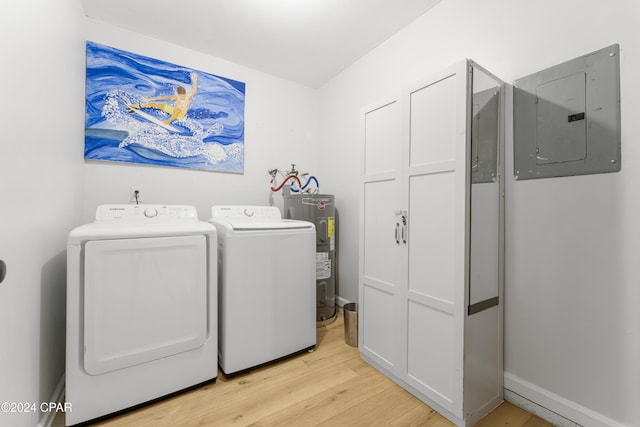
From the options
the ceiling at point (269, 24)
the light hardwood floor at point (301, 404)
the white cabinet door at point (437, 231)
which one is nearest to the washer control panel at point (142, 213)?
the light hardwood floor at point (301, 404)

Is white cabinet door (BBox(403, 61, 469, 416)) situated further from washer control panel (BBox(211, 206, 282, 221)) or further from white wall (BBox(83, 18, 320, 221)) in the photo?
white wall (BBox(83, 18, 320, 221))

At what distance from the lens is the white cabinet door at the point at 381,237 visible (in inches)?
63.9

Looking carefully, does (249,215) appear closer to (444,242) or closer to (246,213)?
(246,213)

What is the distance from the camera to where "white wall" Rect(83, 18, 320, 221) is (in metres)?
2.09

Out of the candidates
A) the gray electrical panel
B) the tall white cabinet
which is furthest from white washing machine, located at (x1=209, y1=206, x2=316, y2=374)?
the gray electrical panel

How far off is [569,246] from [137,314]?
216 cm

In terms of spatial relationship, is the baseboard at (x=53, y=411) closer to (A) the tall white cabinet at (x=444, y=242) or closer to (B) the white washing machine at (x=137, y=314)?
(B) the white washing machine at (x=137, y=314)

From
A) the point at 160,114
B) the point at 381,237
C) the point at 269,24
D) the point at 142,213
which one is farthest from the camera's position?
the point at 160,114

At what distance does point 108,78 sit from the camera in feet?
6.75

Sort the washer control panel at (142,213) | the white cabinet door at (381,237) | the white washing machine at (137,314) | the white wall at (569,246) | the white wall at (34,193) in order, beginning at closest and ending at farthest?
the white wall at (34,193) < the white wall at (569,246) < the white washing machine at (137,314) < the white cabinet door at (381,237) < the washer control panel at (142,213)

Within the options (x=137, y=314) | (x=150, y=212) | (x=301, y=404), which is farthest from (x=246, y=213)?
(x=301, y=404)

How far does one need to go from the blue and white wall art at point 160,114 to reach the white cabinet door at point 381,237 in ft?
4.60

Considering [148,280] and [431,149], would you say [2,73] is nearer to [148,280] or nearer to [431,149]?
[148,280]

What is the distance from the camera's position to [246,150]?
2.67 metres
